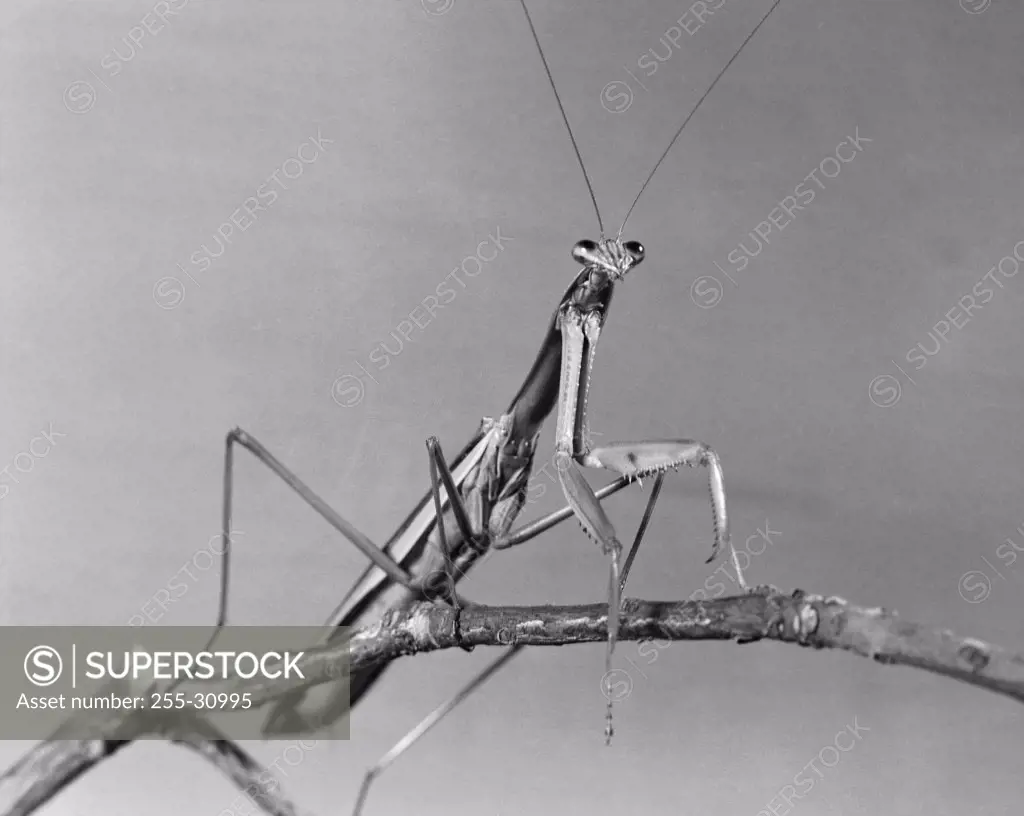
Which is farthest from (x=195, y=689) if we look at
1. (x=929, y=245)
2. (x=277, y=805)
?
(x=929, y=245)

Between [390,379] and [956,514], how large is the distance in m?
1.34

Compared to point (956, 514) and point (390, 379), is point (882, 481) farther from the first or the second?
point (390, 379)

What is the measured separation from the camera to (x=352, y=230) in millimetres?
2439
